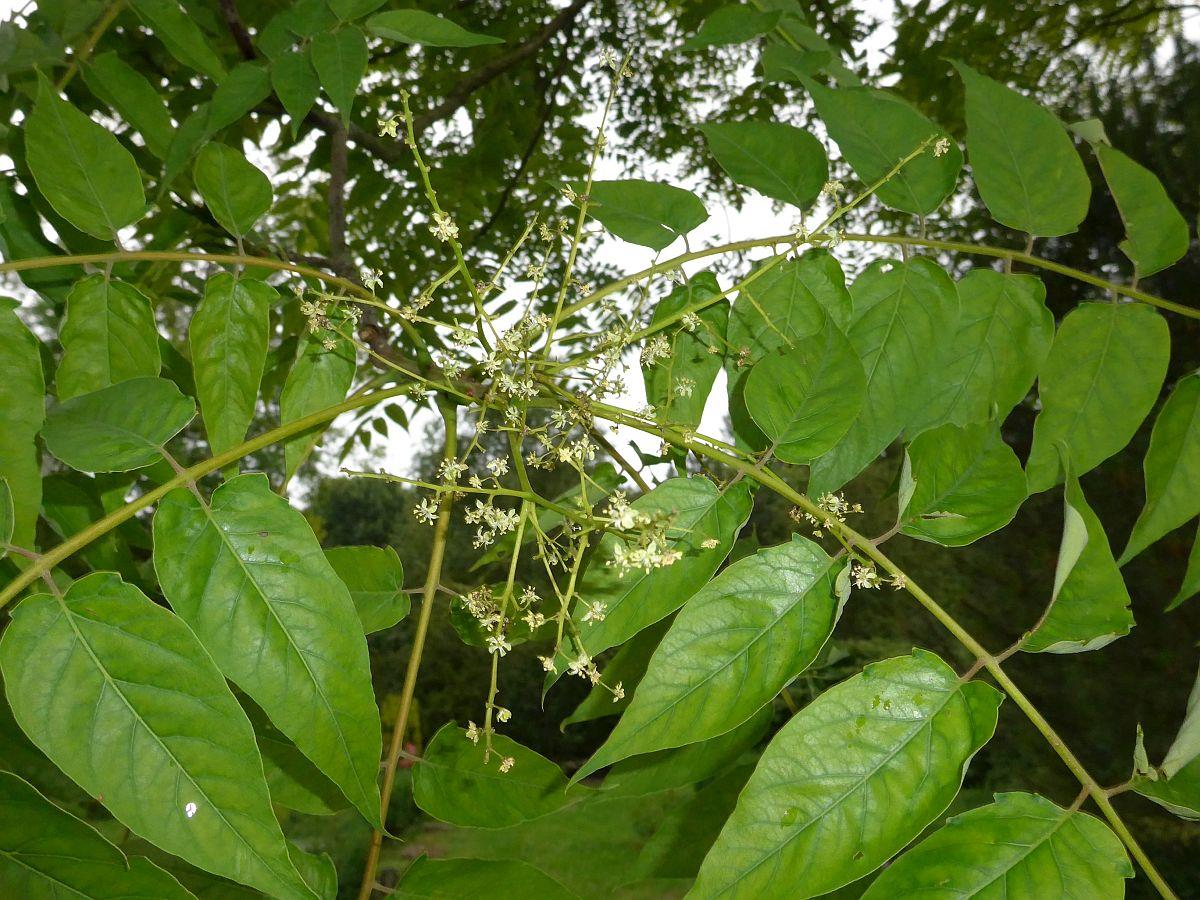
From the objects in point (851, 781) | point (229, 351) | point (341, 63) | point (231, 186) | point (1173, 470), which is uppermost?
point (341, 63)

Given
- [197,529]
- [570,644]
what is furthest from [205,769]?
[570,644]

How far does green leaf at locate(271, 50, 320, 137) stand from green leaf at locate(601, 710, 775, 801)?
0.71 m

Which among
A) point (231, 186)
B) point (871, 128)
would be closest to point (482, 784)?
point (231, 186)

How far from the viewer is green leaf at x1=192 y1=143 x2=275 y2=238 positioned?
37.7 inches

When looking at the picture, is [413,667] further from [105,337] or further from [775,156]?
[775,156]

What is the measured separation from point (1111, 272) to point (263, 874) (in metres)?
6.10

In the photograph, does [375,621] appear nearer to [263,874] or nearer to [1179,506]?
[263,874]

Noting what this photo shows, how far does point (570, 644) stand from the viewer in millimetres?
756

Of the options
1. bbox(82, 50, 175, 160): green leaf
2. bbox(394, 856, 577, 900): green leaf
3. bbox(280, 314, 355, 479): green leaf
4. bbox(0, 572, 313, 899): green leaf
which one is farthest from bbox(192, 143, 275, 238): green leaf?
bbox(394, 856, 577, 900): green leaf

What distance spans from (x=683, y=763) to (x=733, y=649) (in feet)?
0.80

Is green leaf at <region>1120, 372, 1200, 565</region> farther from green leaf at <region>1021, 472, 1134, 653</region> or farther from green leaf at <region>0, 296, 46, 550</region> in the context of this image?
green leaf at <region>0, 296, 46, 550</region>

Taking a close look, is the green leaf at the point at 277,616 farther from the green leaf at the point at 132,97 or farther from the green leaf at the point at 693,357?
the green leaf at the point at 132,97

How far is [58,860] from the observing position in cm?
65

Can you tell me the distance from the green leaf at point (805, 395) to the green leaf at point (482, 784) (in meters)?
0.39
